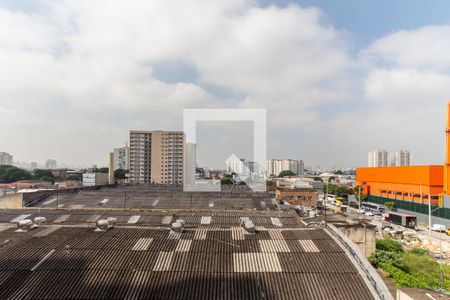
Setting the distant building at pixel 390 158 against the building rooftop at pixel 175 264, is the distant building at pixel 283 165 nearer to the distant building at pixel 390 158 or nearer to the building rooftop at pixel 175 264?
the distant building at pixel 390 158

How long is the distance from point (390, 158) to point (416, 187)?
96.2 meters

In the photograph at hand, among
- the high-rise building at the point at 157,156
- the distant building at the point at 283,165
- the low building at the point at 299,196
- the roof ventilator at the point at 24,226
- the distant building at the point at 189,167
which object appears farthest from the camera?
the distant building at the point at 283,165

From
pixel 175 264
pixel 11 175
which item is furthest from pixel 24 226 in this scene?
pixel 11 175

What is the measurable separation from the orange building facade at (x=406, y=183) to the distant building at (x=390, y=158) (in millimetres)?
83364

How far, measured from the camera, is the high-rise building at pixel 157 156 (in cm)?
5956

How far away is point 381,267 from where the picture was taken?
1491 centimetres

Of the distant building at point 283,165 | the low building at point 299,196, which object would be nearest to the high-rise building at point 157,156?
the low building at point 299,196

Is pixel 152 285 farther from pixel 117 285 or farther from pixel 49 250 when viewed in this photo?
pixel 49 250

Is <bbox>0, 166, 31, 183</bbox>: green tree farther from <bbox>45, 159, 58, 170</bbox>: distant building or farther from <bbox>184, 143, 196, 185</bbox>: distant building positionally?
<bbox>45, 159, 58, 170</bbox>: distant building

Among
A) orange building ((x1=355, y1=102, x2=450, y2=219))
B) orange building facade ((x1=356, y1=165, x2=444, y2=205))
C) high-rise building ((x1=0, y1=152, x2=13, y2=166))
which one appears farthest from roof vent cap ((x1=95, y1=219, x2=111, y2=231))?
high-rise building ((x1=0, y1=152, x2=13, y2=166))

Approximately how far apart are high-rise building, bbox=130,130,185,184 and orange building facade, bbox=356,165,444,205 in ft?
112

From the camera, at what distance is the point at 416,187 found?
1309 inches

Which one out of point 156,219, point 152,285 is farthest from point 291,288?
point 156,219

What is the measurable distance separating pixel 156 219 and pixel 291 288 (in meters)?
11.5
